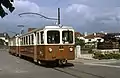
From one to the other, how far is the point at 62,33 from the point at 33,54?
16.5ft

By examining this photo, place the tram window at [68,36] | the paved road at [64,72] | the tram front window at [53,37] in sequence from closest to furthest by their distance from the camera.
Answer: the paved road at [64,72]
the tram front window at [53,37]
the tram window at [68,36]

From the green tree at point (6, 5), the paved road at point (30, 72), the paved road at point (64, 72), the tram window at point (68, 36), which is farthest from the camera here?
the tram window at point (68, 36)

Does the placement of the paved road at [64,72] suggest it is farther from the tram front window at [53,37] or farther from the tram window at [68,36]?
the tram window at [68,36]

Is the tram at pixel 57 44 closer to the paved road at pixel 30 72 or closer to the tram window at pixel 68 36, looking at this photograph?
the tram window at pixel 68 36

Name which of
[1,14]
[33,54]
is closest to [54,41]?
[33,54]

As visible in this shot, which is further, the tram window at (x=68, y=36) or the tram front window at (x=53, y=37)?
the tram window at (x=68, y=36)

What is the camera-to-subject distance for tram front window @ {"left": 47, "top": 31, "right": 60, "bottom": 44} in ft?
75.7

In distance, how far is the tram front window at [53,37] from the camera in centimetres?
2306

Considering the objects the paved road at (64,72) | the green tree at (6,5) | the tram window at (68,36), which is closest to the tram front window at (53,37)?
the tram window at (68,36)

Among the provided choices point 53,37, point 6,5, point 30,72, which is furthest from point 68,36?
point 6,5

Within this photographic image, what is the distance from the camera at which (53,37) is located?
23375 millimetres

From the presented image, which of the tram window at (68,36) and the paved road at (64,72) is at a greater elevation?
the tram window at (68,36)

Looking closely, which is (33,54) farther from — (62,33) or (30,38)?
(62,33)

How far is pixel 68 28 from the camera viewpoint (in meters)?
23.5
